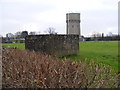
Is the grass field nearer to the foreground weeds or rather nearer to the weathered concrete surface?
the weathered concrete surface

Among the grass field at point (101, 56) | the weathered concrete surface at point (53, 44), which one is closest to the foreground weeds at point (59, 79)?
the grass field at point (101, 56)

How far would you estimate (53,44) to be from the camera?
555 inches

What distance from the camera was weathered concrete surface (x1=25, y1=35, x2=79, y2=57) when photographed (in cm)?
1401

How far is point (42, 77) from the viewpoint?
3.81 meters

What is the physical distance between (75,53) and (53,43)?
1901 millimetres

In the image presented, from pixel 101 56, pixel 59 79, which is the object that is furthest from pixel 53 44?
pixel 59 79

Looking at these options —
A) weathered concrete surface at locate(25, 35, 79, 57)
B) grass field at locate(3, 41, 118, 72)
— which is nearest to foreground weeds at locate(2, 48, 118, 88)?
grass field at locate(3, 41, 118, 72)

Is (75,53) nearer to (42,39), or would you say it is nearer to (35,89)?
(42,39)

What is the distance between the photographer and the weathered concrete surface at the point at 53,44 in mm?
14008

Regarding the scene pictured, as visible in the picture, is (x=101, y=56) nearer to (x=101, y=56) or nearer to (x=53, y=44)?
(x=101, y=56)

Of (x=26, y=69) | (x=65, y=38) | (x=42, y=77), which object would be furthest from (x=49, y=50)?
(x=42, y=77)

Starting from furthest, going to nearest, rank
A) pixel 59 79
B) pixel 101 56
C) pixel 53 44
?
pixel 101 56, pixel 53 44, pixel 59 79

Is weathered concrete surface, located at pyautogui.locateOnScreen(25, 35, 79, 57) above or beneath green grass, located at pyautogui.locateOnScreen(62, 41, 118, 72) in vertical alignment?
above

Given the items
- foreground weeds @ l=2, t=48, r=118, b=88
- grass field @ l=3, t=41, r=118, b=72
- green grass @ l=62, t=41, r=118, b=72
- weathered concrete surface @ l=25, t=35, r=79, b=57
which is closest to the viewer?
foreground weeds @ l=2, t=48, r=118, b=88
